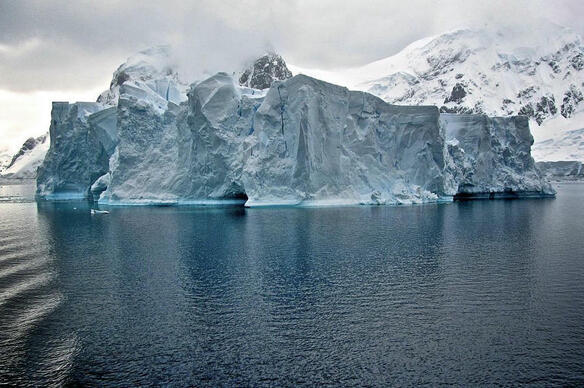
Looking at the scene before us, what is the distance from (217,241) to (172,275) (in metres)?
6.59

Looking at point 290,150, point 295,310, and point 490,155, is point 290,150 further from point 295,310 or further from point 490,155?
point 295,310

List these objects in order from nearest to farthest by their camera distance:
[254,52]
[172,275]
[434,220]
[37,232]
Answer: [172,275], [37,232], [434,220], [254,52]

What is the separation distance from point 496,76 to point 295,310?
15848cm

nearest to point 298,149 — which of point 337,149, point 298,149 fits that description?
point 298,149

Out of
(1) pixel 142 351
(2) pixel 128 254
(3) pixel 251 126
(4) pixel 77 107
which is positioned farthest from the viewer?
(4) pixel 77 107

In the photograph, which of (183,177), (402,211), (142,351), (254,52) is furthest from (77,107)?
(254,52)

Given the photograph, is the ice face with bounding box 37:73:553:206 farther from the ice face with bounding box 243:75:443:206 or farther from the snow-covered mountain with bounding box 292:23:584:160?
the snow-covered mountain with bounding box 292:23:584:160

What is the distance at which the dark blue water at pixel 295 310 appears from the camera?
355 inches

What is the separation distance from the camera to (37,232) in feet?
87.9

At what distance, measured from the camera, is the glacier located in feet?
129

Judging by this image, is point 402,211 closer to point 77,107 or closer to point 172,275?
point 172,275

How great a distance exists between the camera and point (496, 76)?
151m

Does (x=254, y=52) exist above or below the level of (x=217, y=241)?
above

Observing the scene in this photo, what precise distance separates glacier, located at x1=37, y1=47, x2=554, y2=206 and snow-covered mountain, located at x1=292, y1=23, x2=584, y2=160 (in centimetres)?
9080
